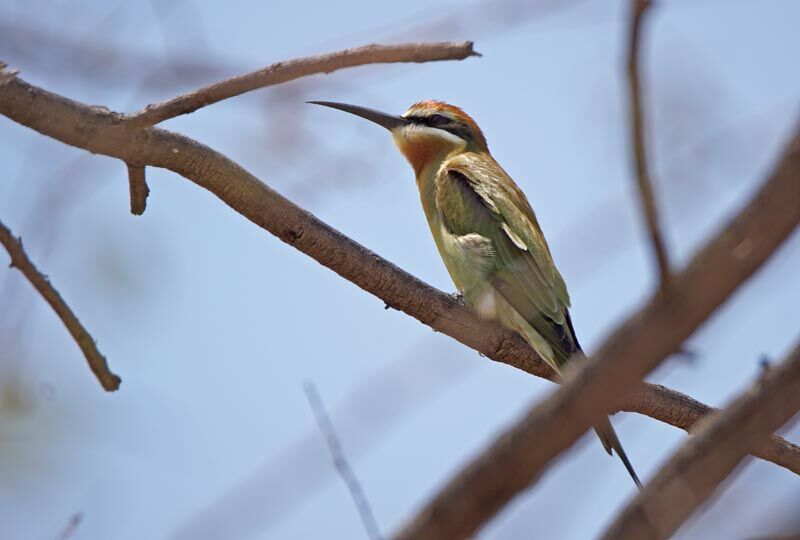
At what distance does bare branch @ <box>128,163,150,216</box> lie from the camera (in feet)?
8.68

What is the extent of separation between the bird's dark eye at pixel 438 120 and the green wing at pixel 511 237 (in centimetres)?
41

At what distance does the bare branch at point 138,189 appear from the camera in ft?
8.68

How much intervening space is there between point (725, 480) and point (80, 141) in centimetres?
176

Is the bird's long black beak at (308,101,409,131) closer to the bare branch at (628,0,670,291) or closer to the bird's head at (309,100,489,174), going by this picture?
the bird's head at (309,100,489,174)

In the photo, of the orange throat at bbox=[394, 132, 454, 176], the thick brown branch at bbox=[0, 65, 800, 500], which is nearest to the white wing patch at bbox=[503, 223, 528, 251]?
the thick brown branch at bbox=[0, 65, 800, 500]

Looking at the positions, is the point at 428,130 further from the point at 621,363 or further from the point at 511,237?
the point at 621,363

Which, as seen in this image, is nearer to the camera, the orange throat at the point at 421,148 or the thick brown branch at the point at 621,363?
the thick brown branch at the point at 621,363

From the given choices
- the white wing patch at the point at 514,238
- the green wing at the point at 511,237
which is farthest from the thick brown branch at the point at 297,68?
the white wing patch at the point at 514,238

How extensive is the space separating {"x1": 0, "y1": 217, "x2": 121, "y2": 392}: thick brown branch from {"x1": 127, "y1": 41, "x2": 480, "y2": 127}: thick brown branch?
16.8 inches

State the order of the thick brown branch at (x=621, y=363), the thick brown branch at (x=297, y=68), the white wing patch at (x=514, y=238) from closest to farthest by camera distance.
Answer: the thick brown branch at (x=621, y=363)
the thick brown branch at (x=297, y=68)
the white wing patch at (x=514, y=238)

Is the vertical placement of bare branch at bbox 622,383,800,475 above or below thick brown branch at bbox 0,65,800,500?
below

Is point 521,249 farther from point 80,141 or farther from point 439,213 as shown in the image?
point 80,141

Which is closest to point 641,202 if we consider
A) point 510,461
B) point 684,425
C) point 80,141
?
point 510,461

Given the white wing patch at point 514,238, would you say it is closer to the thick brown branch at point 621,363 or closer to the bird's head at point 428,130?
the bird's head at point 428,130
